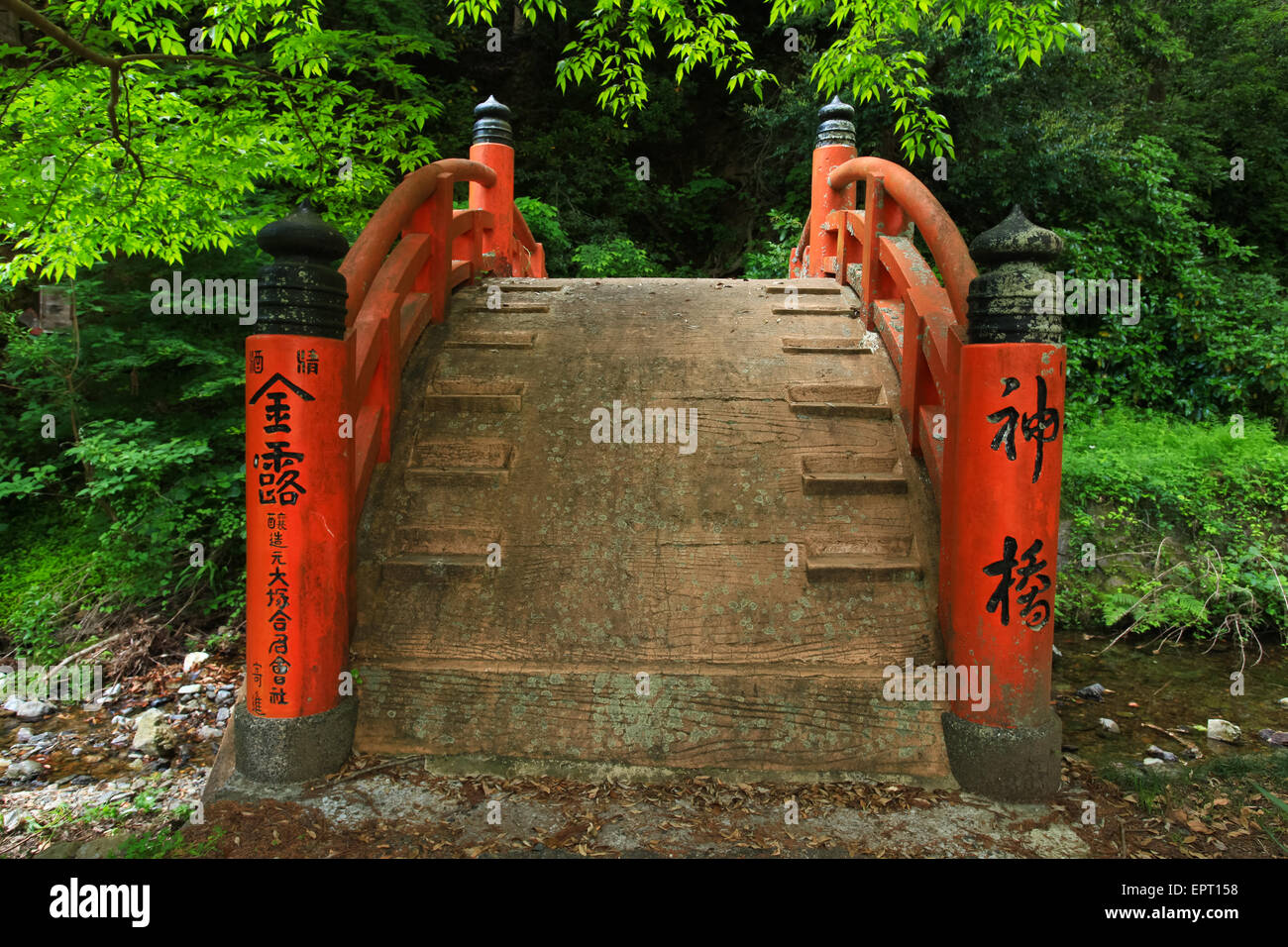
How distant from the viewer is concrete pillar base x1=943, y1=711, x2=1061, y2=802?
2.92 meters

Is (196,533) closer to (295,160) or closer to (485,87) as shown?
(295,160)

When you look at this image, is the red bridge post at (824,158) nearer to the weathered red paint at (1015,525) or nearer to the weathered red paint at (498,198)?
the weathered red paint at (498,198)

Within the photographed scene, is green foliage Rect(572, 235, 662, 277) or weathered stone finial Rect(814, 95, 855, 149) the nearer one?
weathered stone finial Rect(814, 95, 855, 149)

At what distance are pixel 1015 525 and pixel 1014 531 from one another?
0.02 meters

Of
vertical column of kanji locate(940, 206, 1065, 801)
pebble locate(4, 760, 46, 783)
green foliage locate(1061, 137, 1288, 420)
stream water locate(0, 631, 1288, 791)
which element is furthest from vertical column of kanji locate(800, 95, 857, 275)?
pebble locate(4, 760, 46, 783)

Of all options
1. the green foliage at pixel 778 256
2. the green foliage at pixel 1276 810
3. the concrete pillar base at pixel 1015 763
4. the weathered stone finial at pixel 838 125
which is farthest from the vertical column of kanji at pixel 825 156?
the green foliage at pixel 1276 810

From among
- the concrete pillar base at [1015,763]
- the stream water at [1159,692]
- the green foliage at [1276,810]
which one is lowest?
the stream water at [1159,692]

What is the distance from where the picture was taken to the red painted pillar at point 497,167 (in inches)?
291

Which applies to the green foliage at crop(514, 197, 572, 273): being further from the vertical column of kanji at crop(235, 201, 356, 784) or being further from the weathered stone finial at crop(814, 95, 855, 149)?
the vertical column of kanji at crop(235, 201, 356, 784)

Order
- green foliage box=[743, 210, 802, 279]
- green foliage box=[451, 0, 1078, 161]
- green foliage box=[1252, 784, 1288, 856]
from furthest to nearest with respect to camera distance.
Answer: green foliage box=[743, 210, 802, 279], green foliage box=[451, 0, 1078, 161], green foliage box=[1252, 784, 1288, 856]

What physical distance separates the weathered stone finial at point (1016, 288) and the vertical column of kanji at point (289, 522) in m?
2.42

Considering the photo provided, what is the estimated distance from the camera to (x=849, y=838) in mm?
2688

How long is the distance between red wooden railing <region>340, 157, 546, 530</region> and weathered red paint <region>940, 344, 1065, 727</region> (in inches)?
95.0

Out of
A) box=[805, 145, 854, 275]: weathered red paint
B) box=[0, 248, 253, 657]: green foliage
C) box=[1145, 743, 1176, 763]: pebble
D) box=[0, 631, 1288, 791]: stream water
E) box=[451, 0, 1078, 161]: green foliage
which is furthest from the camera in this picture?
box=[805, 145, 854, 275]: weathered red paint
